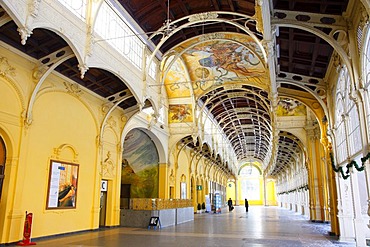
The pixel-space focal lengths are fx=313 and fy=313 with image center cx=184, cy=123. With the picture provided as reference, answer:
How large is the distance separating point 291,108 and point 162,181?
11885 millimetres

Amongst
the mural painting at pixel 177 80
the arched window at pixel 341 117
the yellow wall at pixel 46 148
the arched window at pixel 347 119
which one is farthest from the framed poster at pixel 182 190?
the arched window at pixel 347 119

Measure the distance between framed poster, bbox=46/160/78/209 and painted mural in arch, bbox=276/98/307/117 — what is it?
15790mm

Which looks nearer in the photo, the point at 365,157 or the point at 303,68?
the point at 365,157

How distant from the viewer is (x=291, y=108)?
2398cm

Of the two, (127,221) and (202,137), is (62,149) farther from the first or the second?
(202,137)

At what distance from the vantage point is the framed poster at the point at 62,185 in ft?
45.6

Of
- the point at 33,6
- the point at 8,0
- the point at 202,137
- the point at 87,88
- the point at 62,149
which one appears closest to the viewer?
the point at 8,0

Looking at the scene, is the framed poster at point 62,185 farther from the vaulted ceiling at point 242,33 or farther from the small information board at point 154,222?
the small information board at point 154,222

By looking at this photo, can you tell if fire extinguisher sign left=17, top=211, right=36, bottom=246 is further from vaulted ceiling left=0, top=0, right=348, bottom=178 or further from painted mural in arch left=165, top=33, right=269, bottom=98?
painted mural in arch left=165, top=33, right=269, bottom=98

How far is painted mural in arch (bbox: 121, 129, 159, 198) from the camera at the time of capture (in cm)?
2545

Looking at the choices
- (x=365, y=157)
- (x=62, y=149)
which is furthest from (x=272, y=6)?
(x=62, y=149)

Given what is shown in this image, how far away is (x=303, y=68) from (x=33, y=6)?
11.6m

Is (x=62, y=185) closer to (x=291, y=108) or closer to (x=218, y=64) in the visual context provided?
(x=218, y=64)

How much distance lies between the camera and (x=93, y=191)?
56.0 ft
